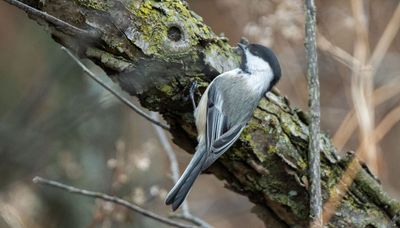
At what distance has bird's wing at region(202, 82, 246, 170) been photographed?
197 centimetres

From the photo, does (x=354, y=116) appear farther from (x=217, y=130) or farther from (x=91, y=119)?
(x=91, y=119)

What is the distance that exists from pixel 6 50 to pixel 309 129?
3.10m

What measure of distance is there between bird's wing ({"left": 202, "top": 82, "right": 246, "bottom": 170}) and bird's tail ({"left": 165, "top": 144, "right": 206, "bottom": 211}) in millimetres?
36

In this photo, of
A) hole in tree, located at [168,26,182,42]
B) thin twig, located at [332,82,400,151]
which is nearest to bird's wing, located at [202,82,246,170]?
hole in tree, located at [168,26,182,42]

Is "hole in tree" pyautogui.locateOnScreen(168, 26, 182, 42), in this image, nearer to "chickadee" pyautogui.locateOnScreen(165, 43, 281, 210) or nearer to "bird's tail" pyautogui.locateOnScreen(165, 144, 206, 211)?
"chickadee" pyautogui.locateOnScreen(165, 43, 281, 210)

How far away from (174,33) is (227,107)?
20.3 inches

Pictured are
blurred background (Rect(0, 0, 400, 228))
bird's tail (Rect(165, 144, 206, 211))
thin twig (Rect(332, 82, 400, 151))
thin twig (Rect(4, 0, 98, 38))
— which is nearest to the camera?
thin twig (Rect(4, 0, 98, 38))

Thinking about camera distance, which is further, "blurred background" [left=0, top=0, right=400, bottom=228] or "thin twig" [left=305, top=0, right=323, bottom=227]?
"blurred background" [left=0, top=0, right=400, bottom=228]

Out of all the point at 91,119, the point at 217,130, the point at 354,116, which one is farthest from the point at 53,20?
the point at 91,119

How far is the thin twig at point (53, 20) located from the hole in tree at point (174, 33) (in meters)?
0.21

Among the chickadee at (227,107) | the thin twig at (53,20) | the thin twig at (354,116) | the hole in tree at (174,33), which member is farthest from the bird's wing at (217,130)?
the thin twig at (354,116)

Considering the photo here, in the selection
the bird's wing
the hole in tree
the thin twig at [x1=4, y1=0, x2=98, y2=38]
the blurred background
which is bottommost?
the blurred background

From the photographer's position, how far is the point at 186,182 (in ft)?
6.64

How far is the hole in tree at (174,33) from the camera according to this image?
1858 mm
